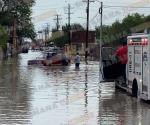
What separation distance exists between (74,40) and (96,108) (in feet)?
333

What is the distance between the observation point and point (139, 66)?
22.4 meters

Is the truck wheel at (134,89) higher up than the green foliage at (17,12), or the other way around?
the green foliage at (17,12)

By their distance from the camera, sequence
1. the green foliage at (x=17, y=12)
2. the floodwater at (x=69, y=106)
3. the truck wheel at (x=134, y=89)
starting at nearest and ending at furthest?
the floodwater at (x=69, y=106), the truck wheel at (x=134, y=89), the green foliage at (x=17, y=12)

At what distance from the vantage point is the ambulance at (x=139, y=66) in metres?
21.0

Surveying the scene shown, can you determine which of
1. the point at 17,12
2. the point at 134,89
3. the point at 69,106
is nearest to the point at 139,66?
the point at 134,89

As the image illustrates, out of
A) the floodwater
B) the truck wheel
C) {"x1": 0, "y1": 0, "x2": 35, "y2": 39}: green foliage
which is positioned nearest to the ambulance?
the truck wheel

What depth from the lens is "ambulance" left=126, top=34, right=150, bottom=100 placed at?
21.0 m

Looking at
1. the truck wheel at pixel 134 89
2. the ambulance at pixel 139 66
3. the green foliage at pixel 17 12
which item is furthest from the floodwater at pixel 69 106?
the green foliage at pixel 17 12

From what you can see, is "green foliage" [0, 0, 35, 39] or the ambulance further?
"green foliage" [0, 0, 35, 39]

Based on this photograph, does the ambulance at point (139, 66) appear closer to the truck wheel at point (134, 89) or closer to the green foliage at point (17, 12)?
the truck wheel at point (134, 89)

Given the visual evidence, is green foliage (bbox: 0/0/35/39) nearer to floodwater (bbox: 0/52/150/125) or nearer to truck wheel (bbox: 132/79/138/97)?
floodwater (bbox: 0/52/150/125)

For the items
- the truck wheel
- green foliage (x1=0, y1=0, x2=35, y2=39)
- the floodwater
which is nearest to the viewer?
the floodwater

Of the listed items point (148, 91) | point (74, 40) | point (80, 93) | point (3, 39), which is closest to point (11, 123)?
point (148, 91)

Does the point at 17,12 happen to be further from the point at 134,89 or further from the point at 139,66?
the point at 139,66
